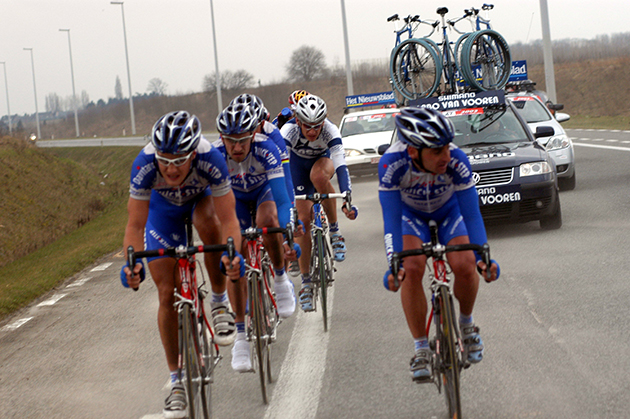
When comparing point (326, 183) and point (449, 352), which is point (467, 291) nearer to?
point (449, 352)

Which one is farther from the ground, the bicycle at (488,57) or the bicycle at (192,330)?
the bicycle at (488,57)

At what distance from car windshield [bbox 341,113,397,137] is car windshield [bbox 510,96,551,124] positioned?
5883 mm

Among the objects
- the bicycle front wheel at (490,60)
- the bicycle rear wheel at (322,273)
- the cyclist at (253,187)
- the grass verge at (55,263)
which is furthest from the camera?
the bicycle front wheel at (490,60)

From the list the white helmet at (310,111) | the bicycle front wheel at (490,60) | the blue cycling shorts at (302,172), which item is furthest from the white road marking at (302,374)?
the bicycle front wheel at (490,60)

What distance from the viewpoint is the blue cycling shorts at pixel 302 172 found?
8492 millimetres

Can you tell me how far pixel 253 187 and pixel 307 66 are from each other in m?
114

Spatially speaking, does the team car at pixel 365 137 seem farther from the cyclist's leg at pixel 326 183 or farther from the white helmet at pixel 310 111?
the white helmet at pixel 310 111

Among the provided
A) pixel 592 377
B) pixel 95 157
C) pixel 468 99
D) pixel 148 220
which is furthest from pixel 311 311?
pixel 95 157

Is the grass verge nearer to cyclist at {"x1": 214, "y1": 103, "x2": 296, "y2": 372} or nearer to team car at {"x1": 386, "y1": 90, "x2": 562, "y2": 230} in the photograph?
cyclist at {"x1": 214, "y1": 103, "x2": 296, "y2": 372}

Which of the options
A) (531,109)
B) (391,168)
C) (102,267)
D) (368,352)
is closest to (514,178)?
(368,352)

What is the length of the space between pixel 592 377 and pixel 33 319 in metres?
6.38

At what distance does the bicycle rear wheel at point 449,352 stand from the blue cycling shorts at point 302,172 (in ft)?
13.4

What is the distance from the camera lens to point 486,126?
12469 millimetres

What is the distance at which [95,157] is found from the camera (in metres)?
52.8
